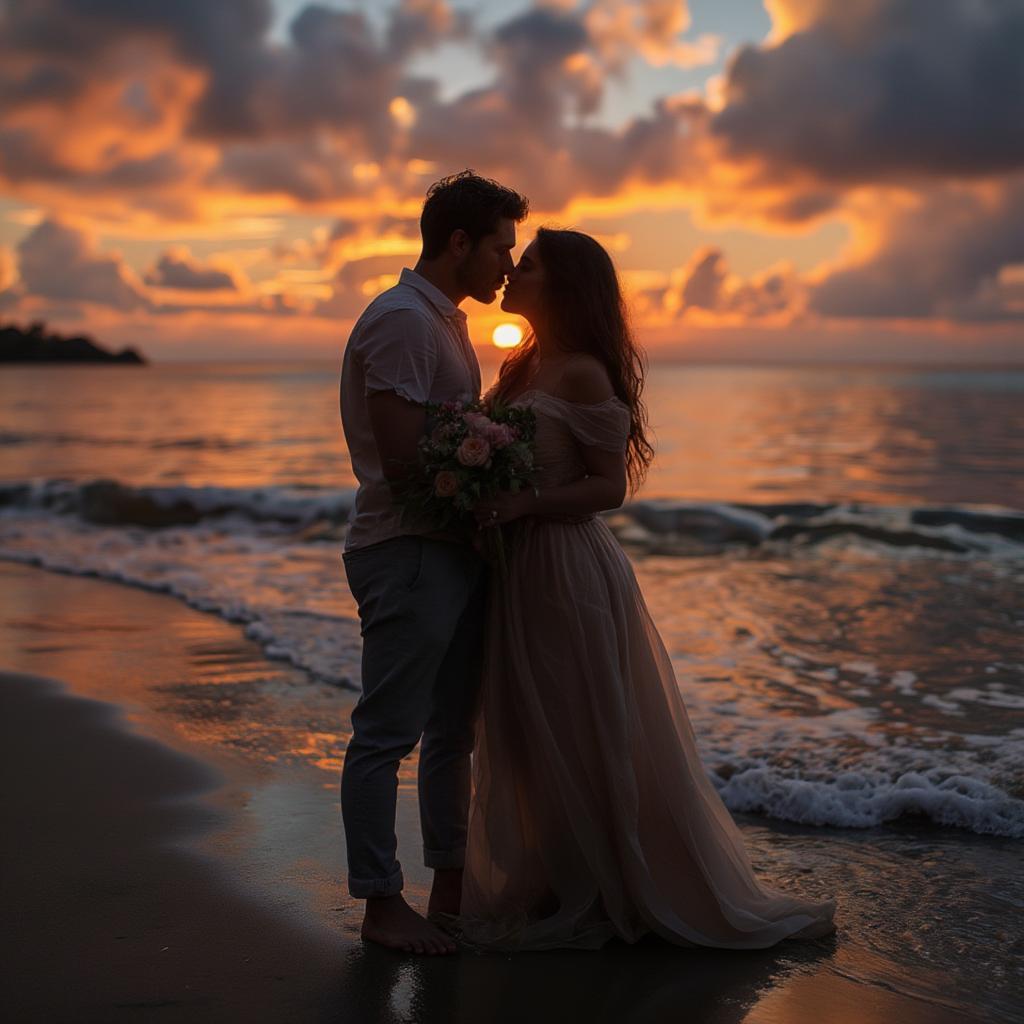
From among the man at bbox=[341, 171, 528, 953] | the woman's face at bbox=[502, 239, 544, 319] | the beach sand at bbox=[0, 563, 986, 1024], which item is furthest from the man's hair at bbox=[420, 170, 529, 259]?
the beach sand at bbox=[0, 563, 986, 1024]

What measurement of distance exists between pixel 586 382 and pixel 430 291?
581 mm

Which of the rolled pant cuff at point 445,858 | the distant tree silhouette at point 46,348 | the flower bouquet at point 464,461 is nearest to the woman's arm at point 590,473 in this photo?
the flower bouquet at point 464,461

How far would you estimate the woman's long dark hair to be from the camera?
3.83 metres

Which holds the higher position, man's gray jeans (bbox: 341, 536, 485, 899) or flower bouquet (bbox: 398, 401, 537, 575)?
flower bouquet (bbox: 398, 401, 537, 575)

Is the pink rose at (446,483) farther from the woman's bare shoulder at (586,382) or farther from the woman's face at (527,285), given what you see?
the woman's face at (527,285)

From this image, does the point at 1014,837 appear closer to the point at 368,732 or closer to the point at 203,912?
the point at 368,732

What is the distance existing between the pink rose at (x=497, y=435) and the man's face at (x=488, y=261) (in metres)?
0.57

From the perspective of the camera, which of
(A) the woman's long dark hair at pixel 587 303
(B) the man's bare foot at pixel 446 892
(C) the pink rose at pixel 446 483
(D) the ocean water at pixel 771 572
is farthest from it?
(D) the ocean water at pixel 771 572

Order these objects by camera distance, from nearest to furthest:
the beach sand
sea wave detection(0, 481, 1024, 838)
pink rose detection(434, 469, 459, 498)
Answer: the beach sand
pink rose detection(434, 469, 459, 498)
sea wave detection(0, 481, 1024, 838)

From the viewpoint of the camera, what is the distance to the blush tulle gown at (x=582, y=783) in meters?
3.78

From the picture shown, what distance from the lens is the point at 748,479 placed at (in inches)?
888

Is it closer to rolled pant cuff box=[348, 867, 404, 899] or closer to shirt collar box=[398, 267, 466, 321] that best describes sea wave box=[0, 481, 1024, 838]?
rolled pant cuff box=[348, 867, 404, 899]

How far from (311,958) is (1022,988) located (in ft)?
7.19

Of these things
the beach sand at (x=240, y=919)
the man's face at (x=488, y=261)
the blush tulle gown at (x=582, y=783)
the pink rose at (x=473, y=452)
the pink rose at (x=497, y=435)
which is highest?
the man's face at (x=488, y=261)
